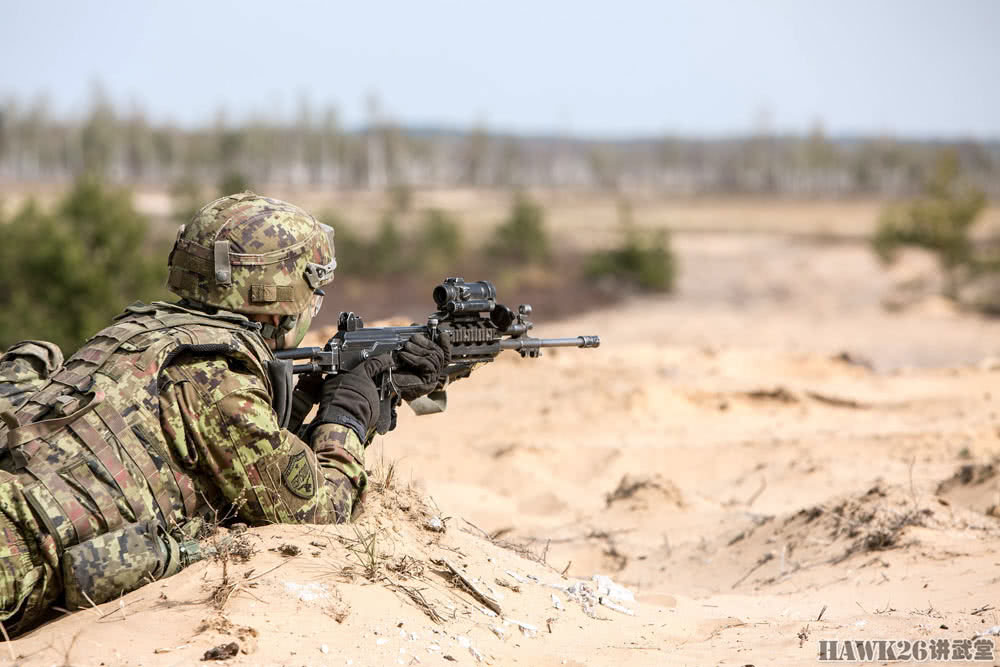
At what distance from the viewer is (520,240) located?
30906 mm

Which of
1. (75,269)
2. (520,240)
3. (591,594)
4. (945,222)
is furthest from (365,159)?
(591,594)

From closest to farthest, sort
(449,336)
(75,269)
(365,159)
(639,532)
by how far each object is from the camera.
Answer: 1. (449,336)
2. (639,532)
3. (75,269)
4. (365,159)

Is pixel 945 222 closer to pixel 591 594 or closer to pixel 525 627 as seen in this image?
pixel 591 594

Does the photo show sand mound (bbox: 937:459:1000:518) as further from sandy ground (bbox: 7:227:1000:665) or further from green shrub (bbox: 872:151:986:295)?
green shrub (bbox: 872:151:986:295)

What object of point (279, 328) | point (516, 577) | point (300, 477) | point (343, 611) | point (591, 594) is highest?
point (279, 328)

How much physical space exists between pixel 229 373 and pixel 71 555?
829 millimetres

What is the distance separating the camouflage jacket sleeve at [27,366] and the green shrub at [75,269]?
1325 cm

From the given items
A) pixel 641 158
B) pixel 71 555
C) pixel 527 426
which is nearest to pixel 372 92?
pixel 641 158

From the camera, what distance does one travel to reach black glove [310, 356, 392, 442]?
4098mm

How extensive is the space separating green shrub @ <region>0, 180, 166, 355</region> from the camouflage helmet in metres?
13.9

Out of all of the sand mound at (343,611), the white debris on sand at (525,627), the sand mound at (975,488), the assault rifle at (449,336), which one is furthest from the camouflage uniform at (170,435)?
the sand mound at (975,488)

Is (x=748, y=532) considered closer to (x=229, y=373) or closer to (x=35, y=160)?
(x=229, y=373)

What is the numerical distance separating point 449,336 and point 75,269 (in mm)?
14571

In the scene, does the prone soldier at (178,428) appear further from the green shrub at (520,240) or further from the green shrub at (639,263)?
the green shrub at (520,240)
